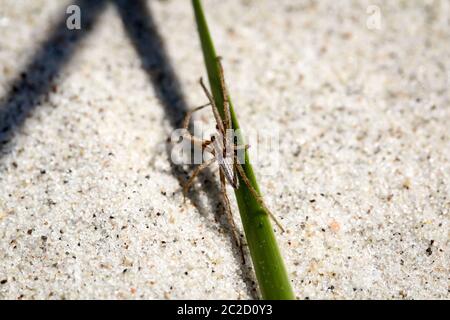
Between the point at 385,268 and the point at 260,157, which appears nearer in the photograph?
the point at 385,268

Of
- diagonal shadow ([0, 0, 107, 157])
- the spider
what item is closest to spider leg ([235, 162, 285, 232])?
the spider

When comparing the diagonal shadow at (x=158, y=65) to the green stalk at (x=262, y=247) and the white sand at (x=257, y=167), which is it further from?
the green stalk at (x=262, y=247)

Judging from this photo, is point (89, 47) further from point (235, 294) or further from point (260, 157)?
point (235, 294)

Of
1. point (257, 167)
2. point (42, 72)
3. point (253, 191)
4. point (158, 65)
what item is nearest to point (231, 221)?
point (253, 191)
